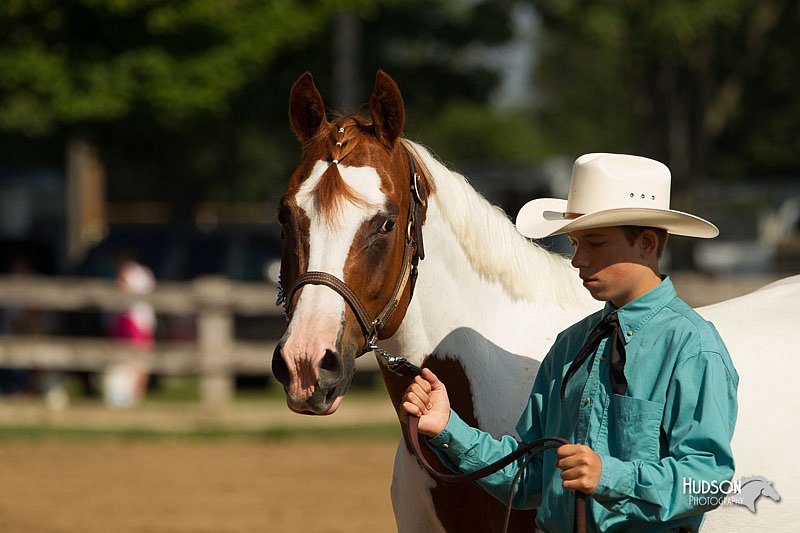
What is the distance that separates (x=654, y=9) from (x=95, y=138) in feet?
28.1

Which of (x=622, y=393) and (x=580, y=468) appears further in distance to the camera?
(x=622, y=393)

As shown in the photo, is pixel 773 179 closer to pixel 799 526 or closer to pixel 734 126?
pixel 734 126

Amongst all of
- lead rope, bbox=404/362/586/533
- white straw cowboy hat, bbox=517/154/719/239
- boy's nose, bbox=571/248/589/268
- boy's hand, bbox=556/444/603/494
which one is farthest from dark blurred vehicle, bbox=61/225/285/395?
boy's hand, bbox=556/444/603/494

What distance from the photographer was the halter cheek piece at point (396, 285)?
9.70 ft

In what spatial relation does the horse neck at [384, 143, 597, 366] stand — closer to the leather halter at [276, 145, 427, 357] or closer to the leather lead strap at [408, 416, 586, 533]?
the leather halter at [276, 145, 427, 357]

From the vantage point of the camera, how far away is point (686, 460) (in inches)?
97.9

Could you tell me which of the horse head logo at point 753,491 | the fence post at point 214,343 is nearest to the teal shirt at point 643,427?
the horse head logo at point 753,491

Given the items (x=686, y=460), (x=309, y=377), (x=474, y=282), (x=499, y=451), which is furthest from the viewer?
(x=474, y=282)

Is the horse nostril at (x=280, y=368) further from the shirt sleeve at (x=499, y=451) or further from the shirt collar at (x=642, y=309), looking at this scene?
the shirt collar at (x=642, y=309)

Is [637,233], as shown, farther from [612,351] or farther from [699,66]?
[699,66]

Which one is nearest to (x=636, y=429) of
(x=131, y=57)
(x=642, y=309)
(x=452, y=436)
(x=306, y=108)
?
(x=642, y=309)

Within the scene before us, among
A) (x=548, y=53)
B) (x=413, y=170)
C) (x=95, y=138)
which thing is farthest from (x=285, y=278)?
(x=548, y=53)

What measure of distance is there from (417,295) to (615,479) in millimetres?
1040

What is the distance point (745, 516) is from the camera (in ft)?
10.4
